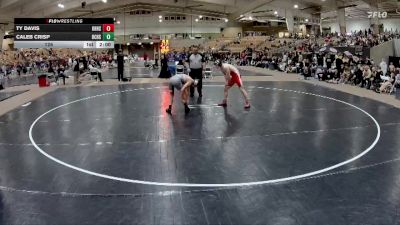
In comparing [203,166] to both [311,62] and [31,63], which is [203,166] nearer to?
[311,62]

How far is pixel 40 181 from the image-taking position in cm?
567

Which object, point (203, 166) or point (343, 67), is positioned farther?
point (343, 67)

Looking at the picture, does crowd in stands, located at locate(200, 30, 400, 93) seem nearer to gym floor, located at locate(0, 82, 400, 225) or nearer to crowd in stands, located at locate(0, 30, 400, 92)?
crowd in stands, located at locate(0, 30, 400, 92)

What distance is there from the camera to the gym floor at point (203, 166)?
179 inches

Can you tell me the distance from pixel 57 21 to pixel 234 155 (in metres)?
12.0
